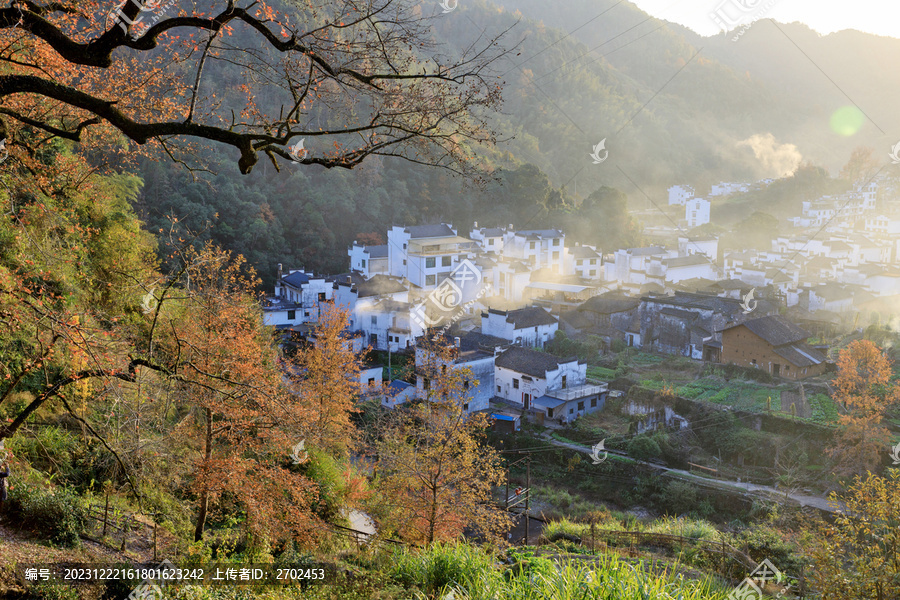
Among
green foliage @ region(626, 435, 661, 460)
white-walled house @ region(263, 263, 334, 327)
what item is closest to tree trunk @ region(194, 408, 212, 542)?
green foliage @ region(626, 435, 661, 460)

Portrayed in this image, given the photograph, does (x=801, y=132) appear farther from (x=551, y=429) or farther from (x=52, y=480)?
(x=52, y=480)

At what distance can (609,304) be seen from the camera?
24219mm

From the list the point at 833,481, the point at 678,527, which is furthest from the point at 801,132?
the point at 678,527

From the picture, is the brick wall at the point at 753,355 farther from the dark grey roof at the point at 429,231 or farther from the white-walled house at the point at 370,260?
the white-walled house at the point at 370,260

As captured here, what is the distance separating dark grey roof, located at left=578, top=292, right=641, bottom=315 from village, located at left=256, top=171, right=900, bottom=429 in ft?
0.27

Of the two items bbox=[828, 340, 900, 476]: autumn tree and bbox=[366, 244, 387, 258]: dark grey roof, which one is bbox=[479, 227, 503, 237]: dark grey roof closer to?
bbox=[366, 244, 387, 258]: dark grey roof

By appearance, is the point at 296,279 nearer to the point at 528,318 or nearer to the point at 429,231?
the point at 429,231

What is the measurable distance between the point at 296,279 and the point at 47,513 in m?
18.5

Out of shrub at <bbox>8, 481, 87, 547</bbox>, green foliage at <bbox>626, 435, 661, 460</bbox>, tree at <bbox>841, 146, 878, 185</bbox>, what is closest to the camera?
shrub at <bbox>8, 481, 87, 547</bbox>

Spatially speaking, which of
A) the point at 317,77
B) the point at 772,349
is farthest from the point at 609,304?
the point at 317,77

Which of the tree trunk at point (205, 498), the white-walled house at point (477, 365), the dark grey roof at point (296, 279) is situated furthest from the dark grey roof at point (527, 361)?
the tree trunk at point (205, 498)

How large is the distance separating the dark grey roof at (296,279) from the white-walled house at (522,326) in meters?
7.24

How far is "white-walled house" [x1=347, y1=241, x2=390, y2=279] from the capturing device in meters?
26.5

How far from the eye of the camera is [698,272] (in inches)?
1172
